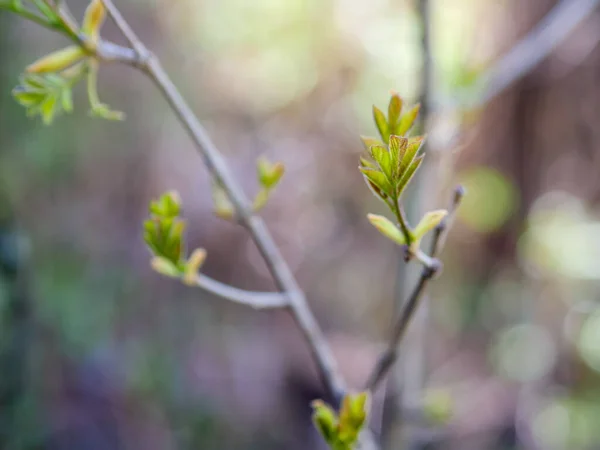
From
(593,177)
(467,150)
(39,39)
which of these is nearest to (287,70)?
(467,150)

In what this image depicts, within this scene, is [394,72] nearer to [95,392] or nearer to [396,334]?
[95,392]

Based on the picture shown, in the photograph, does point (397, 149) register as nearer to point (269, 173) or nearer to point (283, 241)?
point (269, 173)

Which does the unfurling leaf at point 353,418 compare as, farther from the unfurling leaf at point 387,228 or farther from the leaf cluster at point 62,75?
the leaf cluster at point 62,75

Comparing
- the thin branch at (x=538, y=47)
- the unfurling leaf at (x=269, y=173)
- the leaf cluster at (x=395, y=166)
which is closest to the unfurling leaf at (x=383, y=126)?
the leaf cluster at (x=395, y=166)

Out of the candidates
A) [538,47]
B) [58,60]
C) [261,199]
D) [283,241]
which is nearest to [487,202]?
[283,241]

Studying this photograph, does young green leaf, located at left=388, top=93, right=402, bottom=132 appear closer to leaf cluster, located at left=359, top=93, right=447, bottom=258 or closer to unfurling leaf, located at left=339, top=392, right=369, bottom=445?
leaf cluster, located at left=359, top=93, right=447, bottom=258
